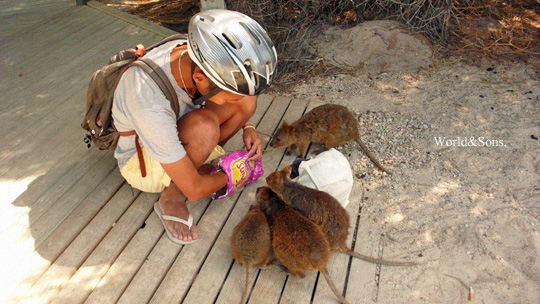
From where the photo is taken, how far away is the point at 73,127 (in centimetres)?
378

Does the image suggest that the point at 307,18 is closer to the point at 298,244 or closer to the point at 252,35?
the point at 252,35

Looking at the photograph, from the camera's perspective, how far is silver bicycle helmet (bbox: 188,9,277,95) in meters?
2.17

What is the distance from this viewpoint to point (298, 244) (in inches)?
97.1

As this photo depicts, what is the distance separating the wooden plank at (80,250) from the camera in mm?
2504

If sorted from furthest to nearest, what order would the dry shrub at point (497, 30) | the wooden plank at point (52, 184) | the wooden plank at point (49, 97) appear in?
the dry shrub at point (497, 30)
the wooden plank at point (49, 97)
the wooden plank at point (52, 184)

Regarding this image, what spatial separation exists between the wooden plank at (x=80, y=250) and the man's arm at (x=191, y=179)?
76 cm

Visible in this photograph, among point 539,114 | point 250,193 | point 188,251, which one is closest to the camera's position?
point 188,251

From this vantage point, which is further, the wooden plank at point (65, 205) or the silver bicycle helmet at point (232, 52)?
the wooden plank at point (65, 205)

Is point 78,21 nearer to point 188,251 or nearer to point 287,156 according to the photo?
point 287,156

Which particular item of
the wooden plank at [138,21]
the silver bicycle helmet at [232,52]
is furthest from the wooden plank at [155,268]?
the wooden plank at [138,21]

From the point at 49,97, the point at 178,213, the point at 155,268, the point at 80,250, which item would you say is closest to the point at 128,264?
the point at 155,268

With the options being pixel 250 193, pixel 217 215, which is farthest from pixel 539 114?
pixel 217 215

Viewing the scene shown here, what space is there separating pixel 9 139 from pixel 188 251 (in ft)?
7.80

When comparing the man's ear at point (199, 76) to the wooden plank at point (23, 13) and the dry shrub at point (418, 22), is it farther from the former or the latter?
the wooden plank at point (23, 13)
